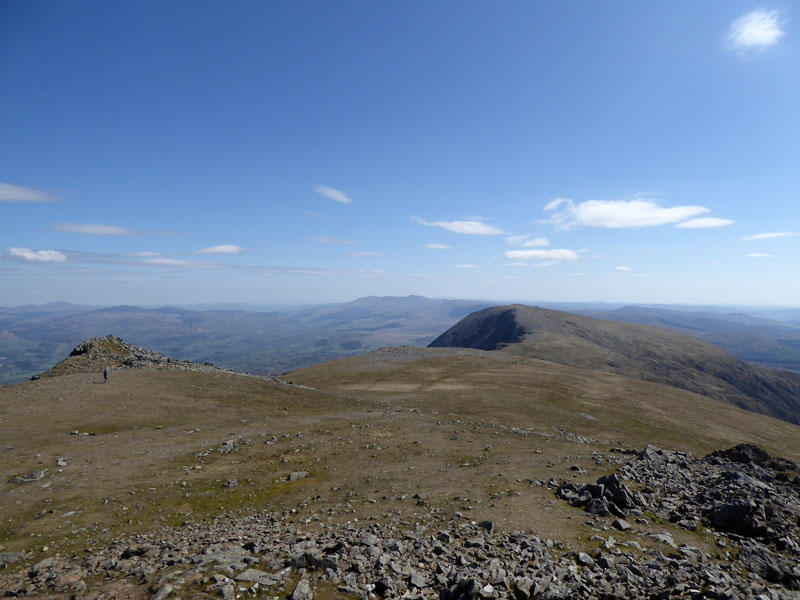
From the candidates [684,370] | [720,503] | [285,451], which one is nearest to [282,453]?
[285,451]

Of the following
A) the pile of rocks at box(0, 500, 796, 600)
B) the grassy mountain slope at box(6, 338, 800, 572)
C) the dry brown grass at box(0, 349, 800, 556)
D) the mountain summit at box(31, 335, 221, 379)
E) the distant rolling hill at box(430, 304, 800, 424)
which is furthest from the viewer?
the distant rolling hill at box(430, 304, 800, 424)

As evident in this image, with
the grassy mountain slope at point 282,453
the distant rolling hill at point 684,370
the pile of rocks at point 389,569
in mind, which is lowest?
the distant rolling hill at point 684,370

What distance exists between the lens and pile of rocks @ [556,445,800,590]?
642 inches

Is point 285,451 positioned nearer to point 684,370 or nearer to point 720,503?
point 720,503

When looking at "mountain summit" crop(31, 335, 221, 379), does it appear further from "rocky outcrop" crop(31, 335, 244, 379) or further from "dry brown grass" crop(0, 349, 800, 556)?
"dry brown grass" crop(0, 349, 800, 556)

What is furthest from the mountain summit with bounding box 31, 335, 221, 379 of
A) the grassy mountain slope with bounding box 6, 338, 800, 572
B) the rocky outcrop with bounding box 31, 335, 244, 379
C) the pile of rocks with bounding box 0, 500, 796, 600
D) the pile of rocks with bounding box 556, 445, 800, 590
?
the pile of rocks with bounding box 556, 445, 800, 590

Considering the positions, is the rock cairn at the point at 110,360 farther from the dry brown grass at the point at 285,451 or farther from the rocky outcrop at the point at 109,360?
the dry brown grass at the point at 285,451

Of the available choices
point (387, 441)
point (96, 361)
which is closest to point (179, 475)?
point (387, 441)

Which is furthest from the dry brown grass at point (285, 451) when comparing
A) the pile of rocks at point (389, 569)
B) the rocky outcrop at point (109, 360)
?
the rocky outcrop at point (109, 360)

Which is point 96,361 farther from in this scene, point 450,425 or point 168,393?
point 450,425

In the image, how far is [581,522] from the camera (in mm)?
19125

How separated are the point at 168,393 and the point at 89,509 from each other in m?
26.2

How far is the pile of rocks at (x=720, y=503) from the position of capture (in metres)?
16.3

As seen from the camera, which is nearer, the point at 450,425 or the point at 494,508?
the point at 494,508
